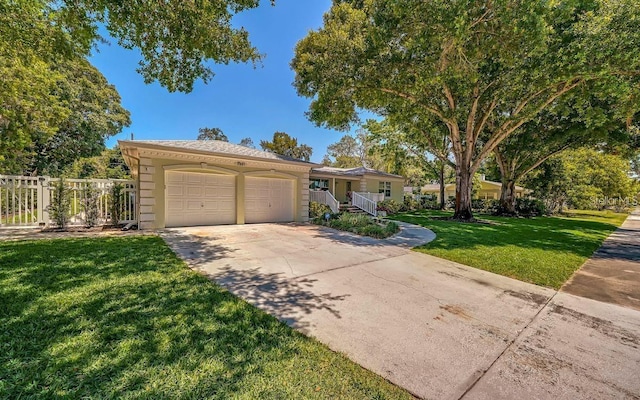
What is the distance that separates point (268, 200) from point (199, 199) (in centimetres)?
298

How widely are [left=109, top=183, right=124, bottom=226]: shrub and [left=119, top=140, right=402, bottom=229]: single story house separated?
647mm

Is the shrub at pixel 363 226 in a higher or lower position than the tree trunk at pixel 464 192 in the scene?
lower

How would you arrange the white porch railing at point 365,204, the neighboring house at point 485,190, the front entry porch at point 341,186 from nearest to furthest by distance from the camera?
the white porch railing at point 365,204, the front entry porch at point 341,186, the neighboring house at point 485,190

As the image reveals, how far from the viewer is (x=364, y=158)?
4488 cm

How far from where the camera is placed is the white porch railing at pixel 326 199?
15025mm

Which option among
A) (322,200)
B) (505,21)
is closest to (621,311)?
(505,21)

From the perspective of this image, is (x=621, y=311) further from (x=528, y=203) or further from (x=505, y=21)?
(x=528, y=203)

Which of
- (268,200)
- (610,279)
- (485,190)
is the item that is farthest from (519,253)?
(485,190)

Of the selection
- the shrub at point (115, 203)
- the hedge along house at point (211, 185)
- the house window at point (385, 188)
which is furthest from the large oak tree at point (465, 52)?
the house window at point (385, 188)

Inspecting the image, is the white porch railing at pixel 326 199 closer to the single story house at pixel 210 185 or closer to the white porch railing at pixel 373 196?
the single story house at pixel 210 185

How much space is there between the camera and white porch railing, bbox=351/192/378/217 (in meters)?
16.1

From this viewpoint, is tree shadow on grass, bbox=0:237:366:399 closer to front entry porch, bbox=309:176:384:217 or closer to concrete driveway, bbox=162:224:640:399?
concrete driveway, bbox=162:224:640:399

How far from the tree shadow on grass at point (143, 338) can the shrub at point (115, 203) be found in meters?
5.36

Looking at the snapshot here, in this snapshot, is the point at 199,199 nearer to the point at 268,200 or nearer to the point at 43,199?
the point at 268,200
